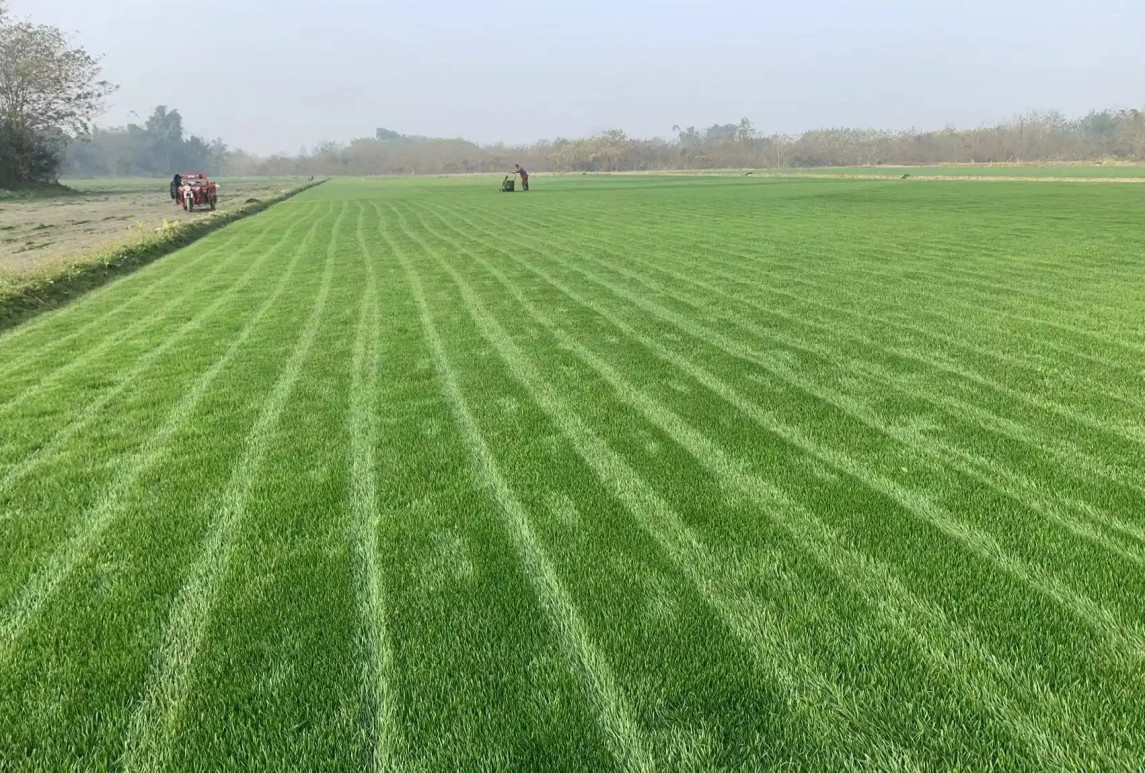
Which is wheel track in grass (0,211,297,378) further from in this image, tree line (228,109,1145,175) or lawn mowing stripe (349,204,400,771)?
tree line (228,109,1145,175)

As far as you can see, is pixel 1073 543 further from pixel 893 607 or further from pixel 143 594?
pixel 143 594

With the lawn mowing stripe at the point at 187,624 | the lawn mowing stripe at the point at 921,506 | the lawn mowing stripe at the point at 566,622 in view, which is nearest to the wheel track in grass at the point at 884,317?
the lawn mowing stripe at the point at 921,506

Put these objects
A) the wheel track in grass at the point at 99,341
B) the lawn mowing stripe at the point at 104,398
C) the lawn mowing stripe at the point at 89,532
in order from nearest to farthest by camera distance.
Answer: the lawn mowing stripe at the point at 89,532 → the lawn mowing stripe at the point at 104,398 → the wheel track in grass at the point at 99,341

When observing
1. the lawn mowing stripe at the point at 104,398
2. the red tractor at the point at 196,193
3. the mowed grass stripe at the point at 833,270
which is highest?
the red tractor at the point at 196,193

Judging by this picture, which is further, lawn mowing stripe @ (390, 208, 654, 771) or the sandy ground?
the sandy ground

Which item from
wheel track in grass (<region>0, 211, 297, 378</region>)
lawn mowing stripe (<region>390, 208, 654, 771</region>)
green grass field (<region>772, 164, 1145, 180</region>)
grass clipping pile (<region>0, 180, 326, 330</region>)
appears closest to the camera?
lawn mowing stripe (<region>390, 208, 654, 771</region>)

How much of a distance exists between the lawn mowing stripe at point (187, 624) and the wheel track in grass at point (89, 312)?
4208 millimetres

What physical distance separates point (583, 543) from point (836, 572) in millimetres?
1222

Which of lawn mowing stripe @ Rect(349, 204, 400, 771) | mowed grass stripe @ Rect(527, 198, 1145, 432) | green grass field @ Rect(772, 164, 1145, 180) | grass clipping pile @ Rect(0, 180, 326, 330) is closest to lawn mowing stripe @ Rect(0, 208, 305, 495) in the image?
lawn mowing stripe @ Rect(349, 204, 400, 771)

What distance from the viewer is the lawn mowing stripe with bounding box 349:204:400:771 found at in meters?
2.37

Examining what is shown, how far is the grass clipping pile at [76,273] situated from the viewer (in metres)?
9.88

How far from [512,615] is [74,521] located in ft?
8.78

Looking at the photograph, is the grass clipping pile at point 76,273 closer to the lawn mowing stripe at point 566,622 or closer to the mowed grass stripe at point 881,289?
the lawn mowing stripe at point 566,622

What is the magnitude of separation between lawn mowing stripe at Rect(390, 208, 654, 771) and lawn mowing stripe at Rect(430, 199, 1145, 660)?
191 centimetres
